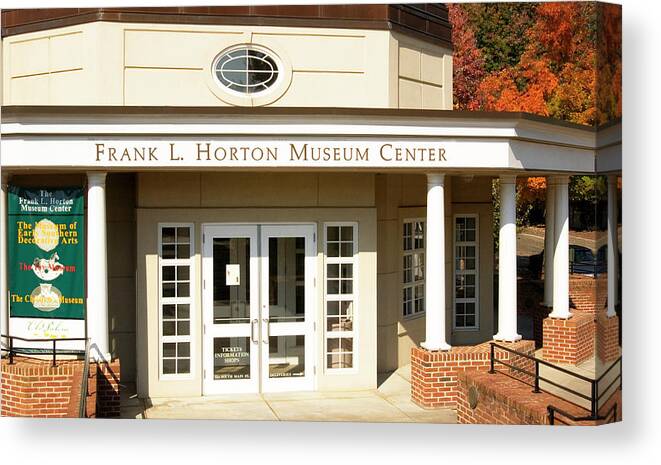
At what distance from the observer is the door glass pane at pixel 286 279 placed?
44.0ft

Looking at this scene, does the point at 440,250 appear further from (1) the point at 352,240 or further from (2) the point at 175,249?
(2) the point at 175,249

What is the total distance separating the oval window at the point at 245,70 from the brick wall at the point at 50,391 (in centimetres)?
419

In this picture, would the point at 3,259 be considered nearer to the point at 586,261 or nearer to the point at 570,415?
the point at 570,415

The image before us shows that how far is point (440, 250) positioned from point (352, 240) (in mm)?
1427

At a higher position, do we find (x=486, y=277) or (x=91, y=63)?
(x=91, y=63)

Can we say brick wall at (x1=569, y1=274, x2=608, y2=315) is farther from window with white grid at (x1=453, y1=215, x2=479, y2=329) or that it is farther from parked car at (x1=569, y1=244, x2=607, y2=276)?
window with white grid at (x1=453, y1=215, x2=479, y2=329)

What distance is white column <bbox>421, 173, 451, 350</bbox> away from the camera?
42.4 ft

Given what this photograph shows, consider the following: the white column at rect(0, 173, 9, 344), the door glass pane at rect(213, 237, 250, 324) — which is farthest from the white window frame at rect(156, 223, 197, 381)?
the white column at rect(0, 173, 9, 344)

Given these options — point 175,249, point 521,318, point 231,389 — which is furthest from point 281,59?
point 521,318

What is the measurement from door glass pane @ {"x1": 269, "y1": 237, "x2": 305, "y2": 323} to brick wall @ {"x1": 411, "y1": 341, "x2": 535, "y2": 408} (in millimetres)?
1820

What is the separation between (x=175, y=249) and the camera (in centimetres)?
1329

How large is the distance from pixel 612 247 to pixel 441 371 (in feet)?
9.62

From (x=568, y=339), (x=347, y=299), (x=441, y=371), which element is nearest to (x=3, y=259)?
(x=347, y=299)

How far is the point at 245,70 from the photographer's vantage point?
13031 mm
